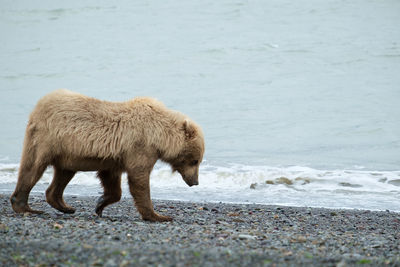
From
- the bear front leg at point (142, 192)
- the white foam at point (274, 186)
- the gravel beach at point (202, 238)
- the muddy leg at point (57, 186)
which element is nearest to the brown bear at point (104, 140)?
the bear front leg at point (142, 192)

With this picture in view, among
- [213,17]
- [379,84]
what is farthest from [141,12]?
[379,84]

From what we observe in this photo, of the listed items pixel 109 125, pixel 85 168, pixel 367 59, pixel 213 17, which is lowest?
pixel 85 168

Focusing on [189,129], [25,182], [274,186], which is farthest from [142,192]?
[274,186]

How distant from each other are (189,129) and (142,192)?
97cm

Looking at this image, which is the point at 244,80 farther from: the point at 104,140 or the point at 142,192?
the point at 104,140

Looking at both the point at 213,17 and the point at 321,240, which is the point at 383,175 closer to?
the point at 321,240

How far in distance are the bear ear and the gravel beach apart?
1.10 metres

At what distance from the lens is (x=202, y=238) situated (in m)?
5.66

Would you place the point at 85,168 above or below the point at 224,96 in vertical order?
below

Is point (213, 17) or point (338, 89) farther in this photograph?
point (213, 17)

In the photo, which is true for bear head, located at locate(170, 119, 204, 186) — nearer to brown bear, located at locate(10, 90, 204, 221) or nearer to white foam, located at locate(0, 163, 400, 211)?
brown bear, located at locate(10, 90, 204, 221)

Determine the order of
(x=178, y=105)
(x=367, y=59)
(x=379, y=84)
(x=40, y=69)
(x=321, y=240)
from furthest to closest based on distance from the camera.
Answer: (x=40, y=69)
(x=367, y=59)
(x=379, y=84)
(x=178, y=105)
(x=321, y=240)

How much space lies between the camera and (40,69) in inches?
1101

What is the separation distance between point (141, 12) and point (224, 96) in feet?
48.2
